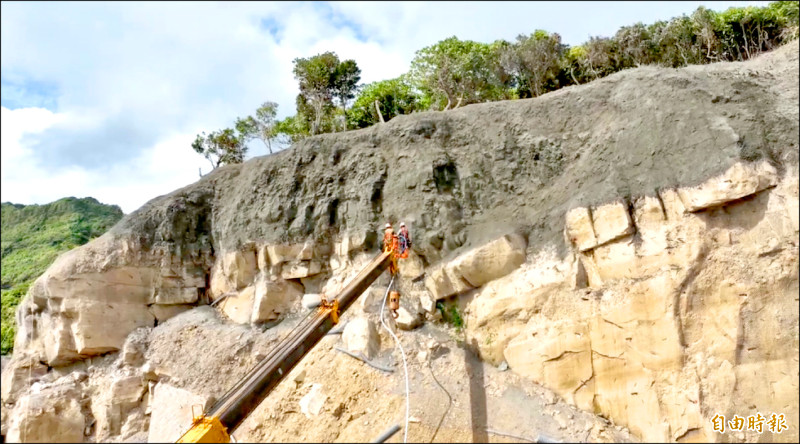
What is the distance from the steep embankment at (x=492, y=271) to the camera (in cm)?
701

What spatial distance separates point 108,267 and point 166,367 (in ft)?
9.66

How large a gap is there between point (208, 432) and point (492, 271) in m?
5.66

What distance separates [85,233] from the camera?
22.8m

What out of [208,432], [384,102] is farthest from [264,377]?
[384,102]

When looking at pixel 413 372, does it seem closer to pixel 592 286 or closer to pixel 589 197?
pixel 592 286

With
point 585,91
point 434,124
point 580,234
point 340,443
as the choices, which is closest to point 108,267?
point 340,443

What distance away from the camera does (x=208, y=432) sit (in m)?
4.98

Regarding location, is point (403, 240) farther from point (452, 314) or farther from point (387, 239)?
point (452, 314)

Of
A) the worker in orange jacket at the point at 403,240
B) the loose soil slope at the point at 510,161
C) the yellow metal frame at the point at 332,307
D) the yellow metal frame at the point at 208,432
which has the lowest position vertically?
the yellow metal frame at the point at 208,432

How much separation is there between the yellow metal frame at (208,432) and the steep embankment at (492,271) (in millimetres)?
3121

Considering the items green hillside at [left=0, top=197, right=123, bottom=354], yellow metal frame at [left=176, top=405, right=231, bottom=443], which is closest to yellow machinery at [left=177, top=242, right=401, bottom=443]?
yellow metal frame at [left=176, top=405, right=231, bottom=443]

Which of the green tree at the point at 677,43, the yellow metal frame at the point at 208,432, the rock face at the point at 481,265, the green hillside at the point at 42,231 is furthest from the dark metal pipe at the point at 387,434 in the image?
the green hillside at the point at 42,231

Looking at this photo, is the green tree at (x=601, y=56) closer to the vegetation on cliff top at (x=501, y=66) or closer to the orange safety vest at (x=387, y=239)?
the vegetation on cliff top at (x=501, y=66)

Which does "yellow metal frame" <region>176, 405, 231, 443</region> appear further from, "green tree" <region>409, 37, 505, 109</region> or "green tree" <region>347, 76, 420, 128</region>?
"green tree" <region>347, 76, 420, 128</region>
